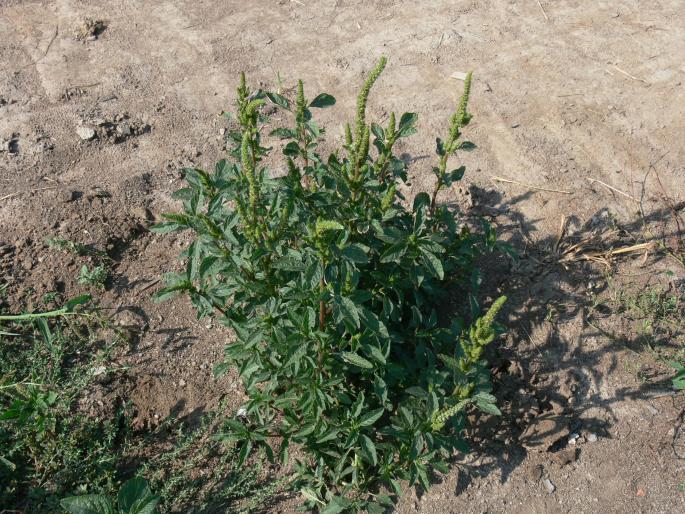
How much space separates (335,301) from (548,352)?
1750 mm

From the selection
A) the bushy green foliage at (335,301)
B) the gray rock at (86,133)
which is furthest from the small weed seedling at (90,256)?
the bushy green foliage at (335,301)

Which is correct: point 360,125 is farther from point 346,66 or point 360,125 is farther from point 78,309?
point 346,66

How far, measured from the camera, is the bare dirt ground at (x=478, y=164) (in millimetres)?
3371

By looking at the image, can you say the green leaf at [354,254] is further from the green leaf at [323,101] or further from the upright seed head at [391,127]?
the green leaf at [323,101]

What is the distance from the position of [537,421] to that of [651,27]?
412cm

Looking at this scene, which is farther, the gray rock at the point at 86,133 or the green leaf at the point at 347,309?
the gray rock at the point at 86,133

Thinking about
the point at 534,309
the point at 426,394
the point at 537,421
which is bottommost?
the point at 537,421

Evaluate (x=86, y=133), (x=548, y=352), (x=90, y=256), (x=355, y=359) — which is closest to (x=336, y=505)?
(x=355, y=359)

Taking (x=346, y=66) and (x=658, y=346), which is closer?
(x=658, y=346)

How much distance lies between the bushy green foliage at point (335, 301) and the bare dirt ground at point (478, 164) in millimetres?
512

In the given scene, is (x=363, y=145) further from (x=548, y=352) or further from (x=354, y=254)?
(x=548, y=352)

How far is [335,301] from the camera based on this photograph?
2.43 m

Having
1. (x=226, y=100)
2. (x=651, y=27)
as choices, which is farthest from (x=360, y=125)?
(x=651, y=27)

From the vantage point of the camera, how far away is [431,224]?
321 cm
